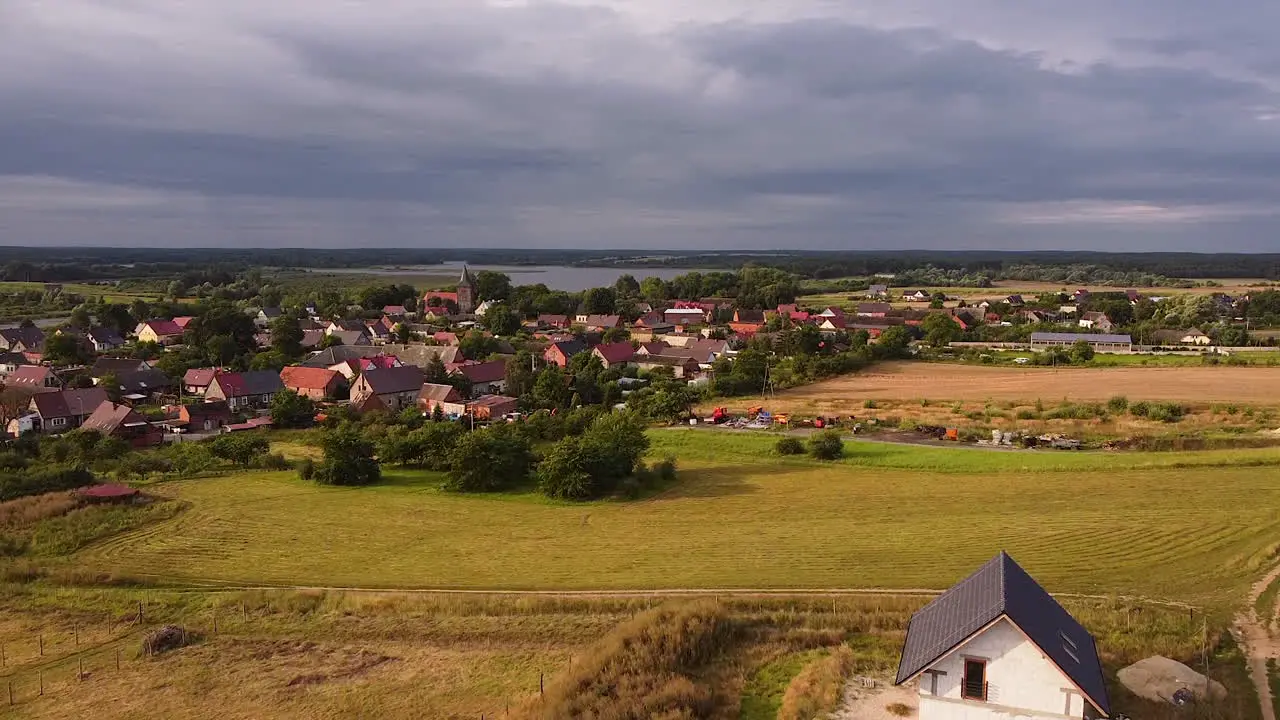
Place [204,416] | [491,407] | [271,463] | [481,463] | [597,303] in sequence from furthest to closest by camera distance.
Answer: [597,303]
[491,407]
[204,416]
[271,463]
[481,463]

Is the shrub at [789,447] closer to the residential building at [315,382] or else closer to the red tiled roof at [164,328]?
the residential building at [315,382]

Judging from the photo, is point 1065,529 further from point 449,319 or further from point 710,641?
point 449,319

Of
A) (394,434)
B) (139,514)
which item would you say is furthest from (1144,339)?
(139,514)

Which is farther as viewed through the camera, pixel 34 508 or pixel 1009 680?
pixel 34 508

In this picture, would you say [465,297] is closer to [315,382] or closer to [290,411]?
[315,382]

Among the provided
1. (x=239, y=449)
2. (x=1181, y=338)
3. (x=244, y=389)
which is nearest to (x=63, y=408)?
(x=244, y=389)

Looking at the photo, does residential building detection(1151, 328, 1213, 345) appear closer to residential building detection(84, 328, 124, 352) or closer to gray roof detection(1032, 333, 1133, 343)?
gray roof detection(1032, 333, 1133, 343)

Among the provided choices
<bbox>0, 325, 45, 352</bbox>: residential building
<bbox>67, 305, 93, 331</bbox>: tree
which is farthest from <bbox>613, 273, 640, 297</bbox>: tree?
<bbox>0, 325, 45, 352</bbox>: residential building
